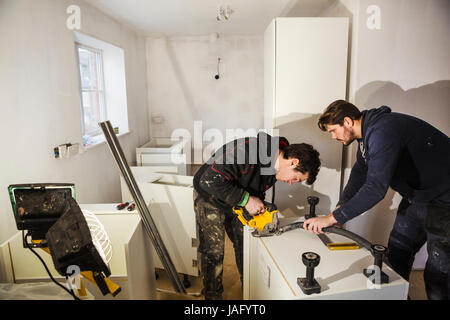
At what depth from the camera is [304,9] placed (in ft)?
9.73

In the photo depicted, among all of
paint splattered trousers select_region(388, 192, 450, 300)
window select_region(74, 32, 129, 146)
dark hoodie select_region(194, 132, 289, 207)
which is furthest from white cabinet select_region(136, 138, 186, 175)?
paint splattered trousers select_region(388, 192, 450, 300)

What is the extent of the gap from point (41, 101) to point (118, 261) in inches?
46.4

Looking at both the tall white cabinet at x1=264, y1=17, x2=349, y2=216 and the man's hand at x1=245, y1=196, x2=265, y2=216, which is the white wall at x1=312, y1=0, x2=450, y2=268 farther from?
the man's hand at x1=245, y1=196, x2=265, y2=216

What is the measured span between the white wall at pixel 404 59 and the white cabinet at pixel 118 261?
5.52 feet

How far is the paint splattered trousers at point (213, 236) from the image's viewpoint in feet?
5.91

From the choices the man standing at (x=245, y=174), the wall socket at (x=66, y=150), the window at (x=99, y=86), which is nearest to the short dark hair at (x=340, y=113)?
the man standing at (x=245, y=174)

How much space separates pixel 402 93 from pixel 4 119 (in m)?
2.60

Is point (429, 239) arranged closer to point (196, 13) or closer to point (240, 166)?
point (240, 166)

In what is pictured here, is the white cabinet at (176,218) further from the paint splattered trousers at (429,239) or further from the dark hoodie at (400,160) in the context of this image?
the paint splattered trousers at (429,239)

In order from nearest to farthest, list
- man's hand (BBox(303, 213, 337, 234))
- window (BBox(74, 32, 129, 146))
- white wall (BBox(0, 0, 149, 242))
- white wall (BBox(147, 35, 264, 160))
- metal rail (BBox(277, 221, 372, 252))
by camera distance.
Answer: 1. metal rail (BBox(277, 221, 372, 252))
2. man's hand (BBox(303, 213, 337, 234))
3. white wall (BBox(0, 0, 149, 242))
4. window (BBox(74, 32, 129, 146))
5. white wall (BBox(147, 35, 264, 160))

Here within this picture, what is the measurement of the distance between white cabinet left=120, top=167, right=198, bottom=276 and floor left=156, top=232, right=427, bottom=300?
14 cm

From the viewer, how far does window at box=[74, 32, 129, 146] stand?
113 inches
